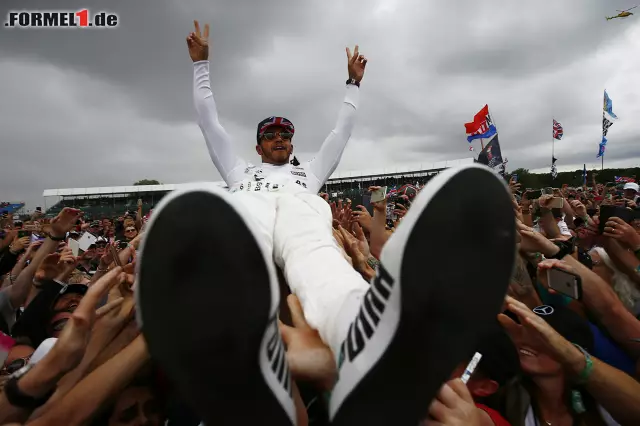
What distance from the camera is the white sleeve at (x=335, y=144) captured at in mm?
2742

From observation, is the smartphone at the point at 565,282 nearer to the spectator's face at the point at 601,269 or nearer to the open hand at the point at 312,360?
the open hand at the point at 312,360

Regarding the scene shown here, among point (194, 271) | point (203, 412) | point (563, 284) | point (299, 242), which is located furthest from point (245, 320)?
point (563, 284)

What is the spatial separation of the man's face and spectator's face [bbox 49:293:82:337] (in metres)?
1.55

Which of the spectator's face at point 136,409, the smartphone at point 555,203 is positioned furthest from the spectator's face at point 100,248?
the smartphone at point 555,203

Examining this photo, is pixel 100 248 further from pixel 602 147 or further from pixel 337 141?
pixel 602 147

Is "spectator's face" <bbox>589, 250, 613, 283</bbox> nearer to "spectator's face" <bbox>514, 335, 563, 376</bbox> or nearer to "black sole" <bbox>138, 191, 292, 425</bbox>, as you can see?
"spectator's face" <bbox>514, 335, 563, 376</bbox>

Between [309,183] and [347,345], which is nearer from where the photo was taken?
[347,345]

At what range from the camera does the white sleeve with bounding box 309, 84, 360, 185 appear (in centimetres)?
274

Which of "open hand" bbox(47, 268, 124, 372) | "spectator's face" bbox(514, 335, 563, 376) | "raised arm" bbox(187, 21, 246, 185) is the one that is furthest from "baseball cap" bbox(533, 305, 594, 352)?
"raised arm" bbox(187, 21, 246, 185)

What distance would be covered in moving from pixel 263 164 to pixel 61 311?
61.4 inches

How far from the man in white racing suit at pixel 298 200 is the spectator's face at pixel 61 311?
1181mm

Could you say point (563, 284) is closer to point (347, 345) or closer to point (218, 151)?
point (347, 345)

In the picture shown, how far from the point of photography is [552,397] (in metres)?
1.43

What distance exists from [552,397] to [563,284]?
1.57ft
